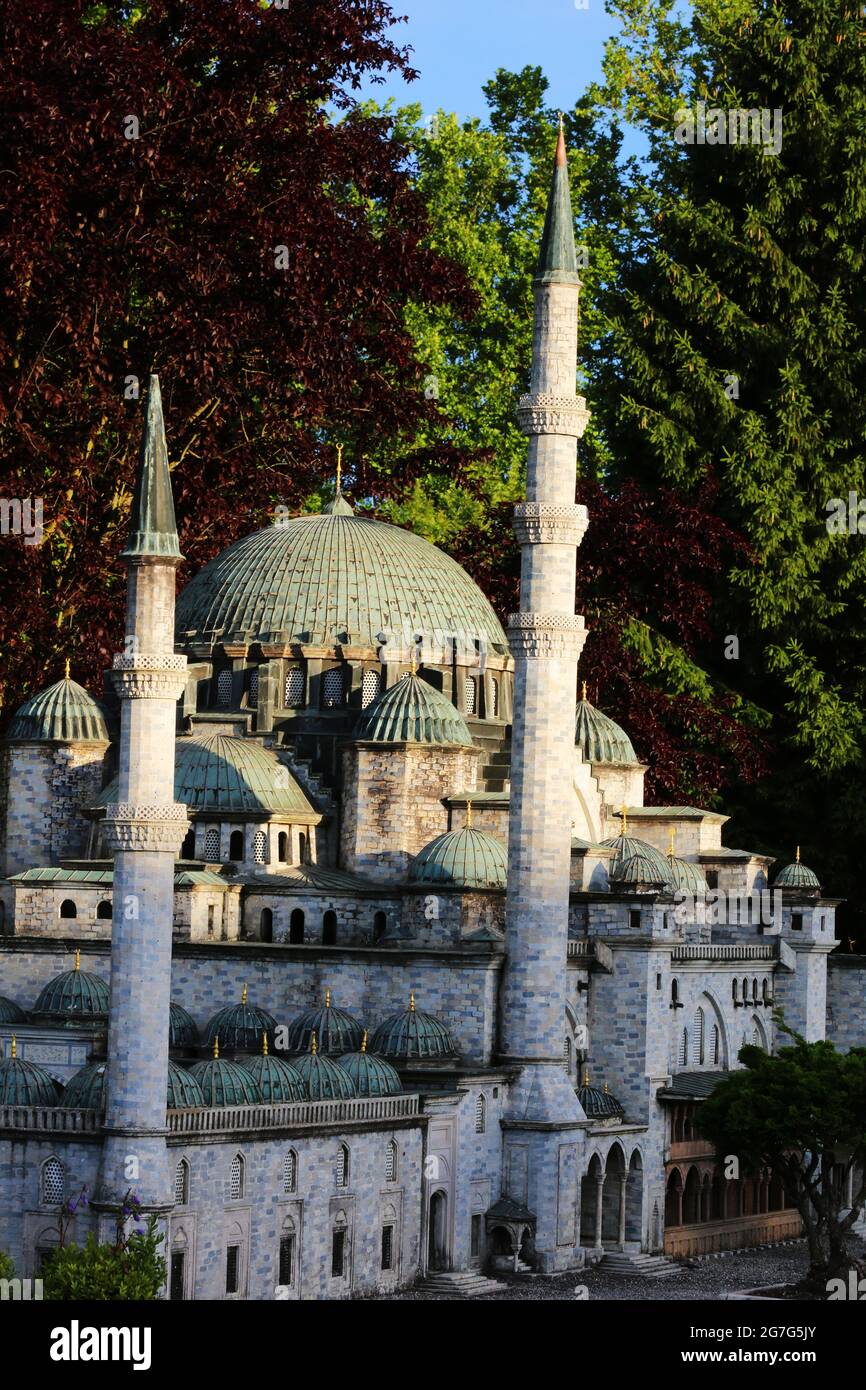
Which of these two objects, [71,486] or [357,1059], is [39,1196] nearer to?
[357,1059]

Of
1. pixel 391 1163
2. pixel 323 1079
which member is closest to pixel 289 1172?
pixel 323 1079

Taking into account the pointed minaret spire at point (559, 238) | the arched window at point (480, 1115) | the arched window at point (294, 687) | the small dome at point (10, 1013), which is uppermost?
the pointed minaret spire at point (559, 238)

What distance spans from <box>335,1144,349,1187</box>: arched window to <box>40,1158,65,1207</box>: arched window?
4177 mm

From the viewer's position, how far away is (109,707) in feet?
183

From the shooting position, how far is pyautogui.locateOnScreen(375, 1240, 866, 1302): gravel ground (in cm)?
4669

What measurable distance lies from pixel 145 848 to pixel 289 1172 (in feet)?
16.2

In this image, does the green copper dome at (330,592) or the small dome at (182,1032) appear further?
the green copper dome at (330,592)

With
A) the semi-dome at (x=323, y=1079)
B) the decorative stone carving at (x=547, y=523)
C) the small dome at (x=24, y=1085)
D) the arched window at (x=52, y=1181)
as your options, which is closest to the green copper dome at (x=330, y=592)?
the decorative stone carving at (x=547, y=523)

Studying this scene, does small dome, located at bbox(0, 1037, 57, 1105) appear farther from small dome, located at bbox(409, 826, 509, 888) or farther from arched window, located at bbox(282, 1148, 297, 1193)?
small dome, located at bbox(409, 826, 509, 888)

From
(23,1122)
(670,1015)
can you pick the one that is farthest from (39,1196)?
(670,1015)

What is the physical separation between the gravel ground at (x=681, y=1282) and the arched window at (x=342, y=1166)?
1.86 m

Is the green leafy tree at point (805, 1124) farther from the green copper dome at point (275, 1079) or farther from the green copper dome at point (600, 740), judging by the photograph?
the green copper dome at point (600, 740)

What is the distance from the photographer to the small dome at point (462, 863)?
51094 mm

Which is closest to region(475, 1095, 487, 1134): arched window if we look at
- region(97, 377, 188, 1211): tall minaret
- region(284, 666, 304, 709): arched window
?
region(97, 377, 188, 1211): tall minaret
